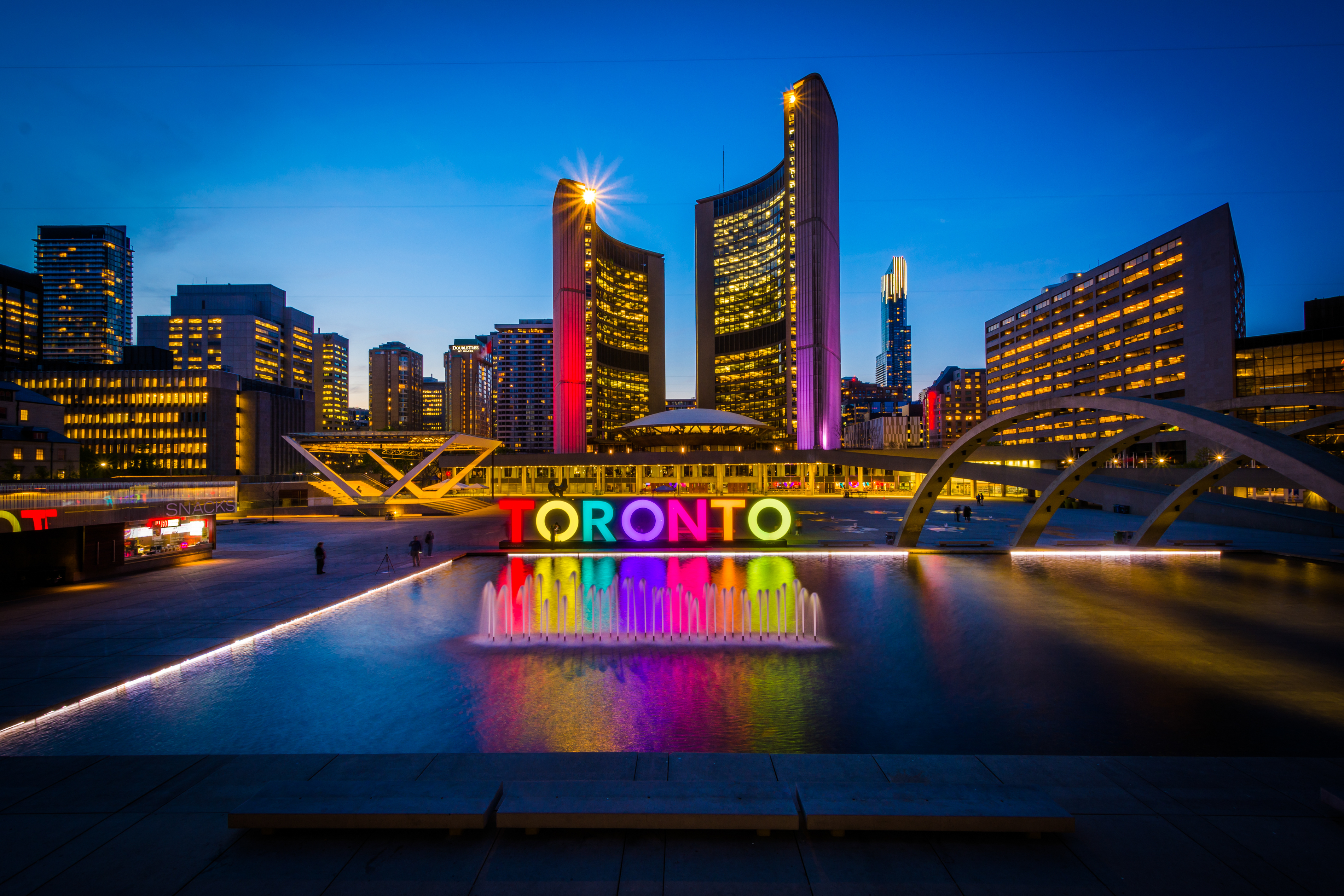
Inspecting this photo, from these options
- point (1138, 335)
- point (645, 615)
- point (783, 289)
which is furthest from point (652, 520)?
point (1138, 335)

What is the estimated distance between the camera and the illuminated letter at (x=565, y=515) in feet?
84.0

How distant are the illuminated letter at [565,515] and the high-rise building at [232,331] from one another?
175 m

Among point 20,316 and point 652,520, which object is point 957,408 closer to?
point 652,520

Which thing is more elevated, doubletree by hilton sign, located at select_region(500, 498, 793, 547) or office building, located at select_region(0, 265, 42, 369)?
office building, located at select_region(0, 265, 42, 369)

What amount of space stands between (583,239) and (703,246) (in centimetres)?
3188

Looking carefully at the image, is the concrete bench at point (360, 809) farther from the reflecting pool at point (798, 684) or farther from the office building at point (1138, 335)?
the office building at point (1138, 335)

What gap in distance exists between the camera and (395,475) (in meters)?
53.2

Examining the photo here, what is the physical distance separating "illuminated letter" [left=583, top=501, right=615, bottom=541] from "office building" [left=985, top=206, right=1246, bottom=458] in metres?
55.0

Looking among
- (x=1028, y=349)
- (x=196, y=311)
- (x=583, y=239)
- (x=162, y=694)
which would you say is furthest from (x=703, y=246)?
(x=196, y=311)

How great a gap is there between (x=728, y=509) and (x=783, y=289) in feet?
271

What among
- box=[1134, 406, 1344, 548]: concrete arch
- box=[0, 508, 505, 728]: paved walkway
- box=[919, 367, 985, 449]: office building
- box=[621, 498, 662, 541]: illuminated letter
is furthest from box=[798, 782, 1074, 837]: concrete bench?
box=[919, 367, 985, 449]: office building

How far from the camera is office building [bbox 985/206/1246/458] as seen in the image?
66.7 m

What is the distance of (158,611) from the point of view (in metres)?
15.2

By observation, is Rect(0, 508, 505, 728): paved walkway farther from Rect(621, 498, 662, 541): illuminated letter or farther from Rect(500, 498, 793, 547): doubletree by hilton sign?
Rect(621, 498, 662, 541): illuminated letter
